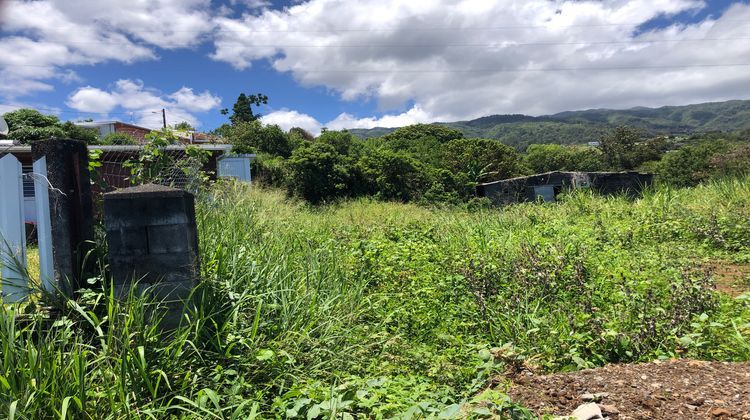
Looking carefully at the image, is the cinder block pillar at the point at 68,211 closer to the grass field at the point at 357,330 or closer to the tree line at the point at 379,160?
the grass field at the point at 357,330

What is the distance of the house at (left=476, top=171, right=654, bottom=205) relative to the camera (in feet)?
54.5

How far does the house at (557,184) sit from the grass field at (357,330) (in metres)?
11.2

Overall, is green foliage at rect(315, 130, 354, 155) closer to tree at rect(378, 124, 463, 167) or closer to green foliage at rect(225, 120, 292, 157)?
green foliage at rect(225, 120, 292, 157)

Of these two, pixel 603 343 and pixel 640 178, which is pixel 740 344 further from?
pixel 640 178

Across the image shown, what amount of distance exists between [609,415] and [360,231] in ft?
18.7

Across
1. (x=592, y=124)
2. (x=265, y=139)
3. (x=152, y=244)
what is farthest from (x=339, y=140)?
(x=592, y=124)

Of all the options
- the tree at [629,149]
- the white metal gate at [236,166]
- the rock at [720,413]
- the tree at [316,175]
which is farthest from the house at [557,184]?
the tree at [629,149]

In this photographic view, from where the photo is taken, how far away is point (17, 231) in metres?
2.83

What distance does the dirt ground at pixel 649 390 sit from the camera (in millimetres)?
2041

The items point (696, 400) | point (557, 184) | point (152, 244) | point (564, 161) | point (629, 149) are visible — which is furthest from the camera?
point (564, 161)

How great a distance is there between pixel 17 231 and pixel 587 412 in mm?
3365

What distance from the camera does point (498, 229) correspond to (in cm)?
710

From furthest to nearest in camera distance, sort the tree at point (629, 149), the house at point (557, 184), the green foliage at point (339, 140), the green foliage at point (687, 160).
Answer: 1. the tree at point (629, 149)
2. the green foliage at point (687, 160)
3. the green foliage at point (339, 140)
4. the house at point (557, 184)

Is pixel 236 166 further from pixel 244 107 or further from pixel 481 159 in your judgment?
pixel 244 107
